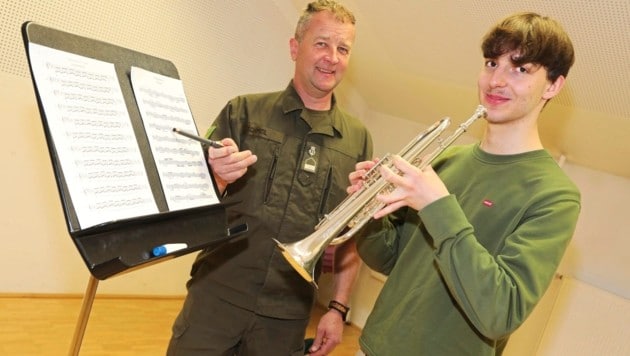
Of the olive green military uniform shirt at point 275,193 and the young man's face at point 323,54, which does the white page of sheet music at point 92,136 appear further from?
the young man's face at point 323,54

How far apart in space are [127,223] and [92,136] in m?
0.23

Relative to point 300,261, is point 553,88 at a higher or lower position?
higher

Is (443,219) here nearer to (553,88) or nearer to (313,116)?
(553,88)

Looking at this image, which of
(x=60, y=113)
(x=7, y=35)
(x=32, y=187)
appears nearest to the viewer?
(x=60, y=113)

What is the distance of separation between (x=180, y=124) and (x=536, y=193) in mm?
1018

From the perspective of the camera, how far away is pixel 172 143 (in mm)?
1458

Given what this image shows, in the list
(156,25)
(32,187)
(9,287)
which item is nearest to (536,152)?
(156,25)

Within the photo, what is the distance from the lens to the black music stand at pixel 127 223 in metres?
1.13

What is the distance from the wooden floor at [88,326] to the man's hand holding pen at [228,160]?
1.73 meters

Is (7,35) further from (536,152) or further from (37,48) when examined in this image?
(536,152)

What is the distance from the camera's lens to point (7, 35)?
2.81 m

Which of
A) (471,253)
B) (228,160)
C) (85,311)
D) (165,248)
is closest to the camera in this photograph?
(471,253)

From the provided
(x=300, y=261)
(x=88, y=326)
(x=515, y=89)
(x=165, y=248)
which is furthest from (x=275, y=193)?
(x=88, y=326)

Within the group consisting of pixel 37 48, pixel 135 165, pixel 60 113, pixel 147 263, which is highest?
pixel 37 48
